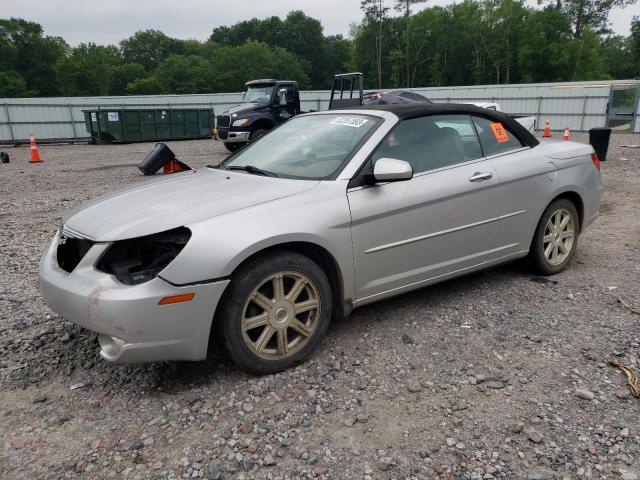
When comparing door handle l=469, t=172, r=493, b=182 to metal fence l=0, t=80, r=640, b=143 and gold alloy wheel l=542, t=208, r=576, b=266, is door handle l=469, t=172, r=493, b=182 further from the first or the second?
metal fence l=0, t=80, r=640, b=143

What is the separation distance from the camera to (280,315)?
3.01m

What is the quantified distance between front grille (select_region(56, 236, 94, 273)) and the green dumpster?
2069 cm

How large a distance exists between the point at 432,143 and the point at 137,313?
Answer: 7.79ft

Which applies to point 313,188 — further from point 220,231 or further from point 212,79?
point 212,79

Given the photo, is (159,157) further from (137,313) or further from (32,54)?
(32,54)

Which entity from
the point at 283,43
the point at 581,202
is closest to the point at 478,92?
the point at 581,202

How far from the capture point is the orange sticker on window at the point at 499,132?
4234 mm

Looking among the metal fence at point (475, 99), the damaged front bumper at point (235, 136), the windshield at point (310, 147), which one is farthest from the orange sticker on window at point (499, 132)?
the metal fence at point (475, 99)

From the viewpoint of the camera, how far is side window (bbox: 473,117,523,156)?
4125mm

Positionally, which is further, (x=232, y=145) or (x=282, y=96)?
(x=282, y=96)

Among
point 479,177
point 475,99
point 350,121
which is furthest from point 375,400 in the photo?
point 475,99

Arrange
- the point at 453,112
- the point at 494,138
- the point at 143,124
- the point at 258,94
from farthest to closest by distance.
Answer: the point at 143,124 → the point at 258,94 → the point at 494,138 → the point at 453,112

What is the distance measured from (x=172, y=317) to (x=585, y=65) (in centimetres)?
6877

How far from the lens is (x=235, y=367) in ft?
10.4
